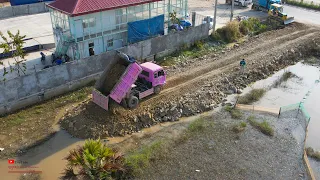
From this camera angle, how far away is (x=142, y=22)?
2714cm

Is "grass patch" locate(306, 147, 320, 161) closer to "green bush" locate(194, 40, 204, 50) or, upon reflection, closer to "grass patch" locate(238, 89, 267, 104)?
"grass patch" locate(238, 89, 267, 104)

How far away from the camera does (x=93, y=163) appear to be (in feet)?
44.9

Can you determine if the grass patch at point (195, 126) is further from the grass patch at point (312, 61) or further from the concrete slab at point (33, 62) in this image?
the grass patch at point (312, 61)

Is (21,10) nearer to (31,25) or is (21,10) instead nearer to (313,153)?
(31,25)

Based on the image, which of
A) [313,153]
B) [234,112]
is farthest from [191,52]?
[313,153]

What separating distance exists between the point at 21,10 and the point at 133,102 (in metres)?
26.2

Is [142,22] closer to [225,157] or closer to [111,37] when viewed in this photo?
[111,37]

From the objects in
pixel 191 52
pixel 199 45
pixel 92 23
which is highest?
pixel 92 23

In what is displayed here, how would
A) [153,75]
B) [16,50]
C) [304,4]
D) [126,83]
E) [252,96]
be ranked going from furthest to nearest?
[304,4]
[252,96]
[16,50]
[153,75]
[126,83]

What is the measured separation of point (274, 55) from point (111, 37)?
1450 centimetres

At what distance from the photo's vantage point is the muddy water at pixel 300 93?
20562 mm

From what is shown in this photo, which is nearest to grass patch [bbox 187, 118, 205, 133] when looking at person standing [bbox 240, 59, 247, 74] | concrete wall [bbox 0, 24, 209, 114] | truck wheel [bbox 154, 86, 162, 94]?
truck wheel [bbox 154, 86, 162, 94]

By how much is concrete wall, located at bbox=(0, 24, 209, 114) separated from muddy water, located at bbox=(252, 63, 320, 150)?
9992mm

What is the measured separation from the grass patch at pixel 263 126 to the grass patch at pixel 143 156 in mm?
5941
